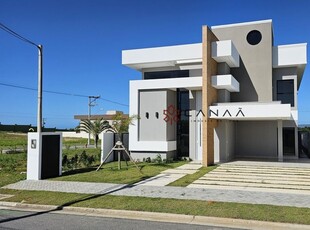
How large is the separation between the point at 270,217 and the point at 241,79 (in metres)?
17.7

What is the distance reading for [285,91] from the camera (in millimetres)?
24125

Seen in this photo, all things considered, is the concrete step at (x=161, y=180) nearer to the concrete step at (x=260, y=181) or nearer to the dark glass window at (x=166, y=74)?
the concrete step at (x=260, y=181)

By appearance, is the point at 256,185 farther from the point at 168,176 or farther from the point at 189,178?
the point at 168,176

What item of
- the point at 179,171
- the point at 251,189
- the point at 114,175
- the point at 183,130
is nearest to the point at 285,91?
the point at 183,130

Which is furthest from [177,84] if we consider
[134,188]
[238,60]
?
[134,188]

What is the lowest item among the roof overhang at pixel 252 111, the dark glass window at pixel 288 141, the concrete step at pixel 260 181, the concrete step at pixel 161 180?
the concrete step at pixel 161 180

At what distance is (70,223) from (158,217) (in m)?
2.28

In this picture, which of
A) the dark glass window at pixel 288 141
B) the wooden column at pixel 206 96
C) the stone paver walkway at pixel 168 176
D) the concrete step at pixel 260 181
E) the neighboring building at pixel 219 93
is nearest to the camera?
the concrete step at pixel 260 181

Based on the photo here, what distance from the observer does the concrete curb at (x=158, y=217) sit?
7.42 m

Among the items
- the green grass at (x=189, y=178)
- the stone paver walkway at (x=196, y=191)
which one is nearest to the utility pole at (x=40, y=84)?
the stone paver walkway at (x=196, y=191)

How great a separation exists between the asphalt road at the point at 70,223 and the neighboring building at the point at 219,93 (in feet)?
39.4

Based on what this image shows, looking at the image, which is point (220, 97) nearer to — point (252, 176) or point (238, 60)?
point (238, 60)

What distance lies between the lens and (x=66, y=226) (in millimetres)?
7562

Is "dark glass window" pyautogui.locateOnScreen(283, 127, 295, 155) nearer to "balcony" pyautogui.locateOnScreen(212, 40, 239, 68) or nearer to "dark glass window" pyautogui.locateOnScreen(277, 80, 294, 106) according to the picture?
"dark glass window" pyautogui.locateOnScreen(277, 80, 294, 106)
